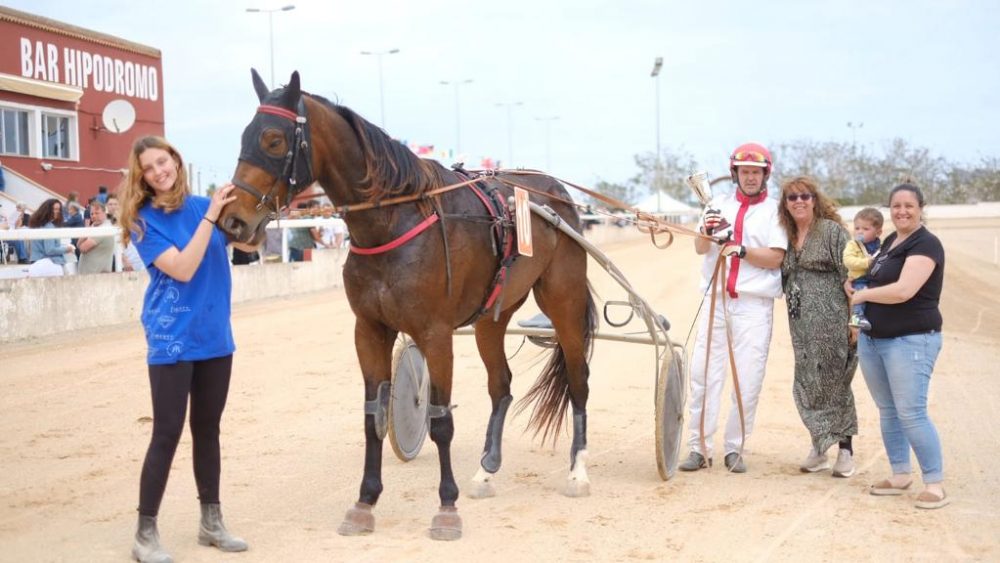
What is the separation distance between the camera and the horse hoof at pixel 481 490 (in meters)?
5.81

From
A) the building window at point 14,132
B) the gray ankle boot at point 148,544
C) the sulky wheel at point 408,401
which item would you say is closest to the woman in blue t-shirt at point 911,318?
the sulky wheel at point 408,401

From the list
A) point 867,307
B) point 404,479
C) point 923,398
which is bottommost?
point 404,479

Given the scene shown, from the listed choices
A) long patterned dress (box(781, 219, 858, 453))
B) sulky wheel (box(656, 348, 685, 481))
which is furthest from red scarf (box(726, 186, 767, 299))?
sulky wheel (box(656, 348, 685, 481))

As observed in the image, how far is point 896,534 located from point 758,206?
2248mm

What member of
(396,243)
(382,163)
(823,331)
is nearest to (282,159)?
(382,163)

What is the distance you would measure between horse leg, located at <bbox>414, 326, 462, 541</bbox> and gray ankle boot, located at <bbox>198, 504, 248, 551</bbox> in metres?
0.91

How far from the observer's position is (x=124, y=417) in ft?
24.9

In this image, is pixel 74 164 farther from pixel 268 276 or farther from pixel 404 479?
pixel 404 479

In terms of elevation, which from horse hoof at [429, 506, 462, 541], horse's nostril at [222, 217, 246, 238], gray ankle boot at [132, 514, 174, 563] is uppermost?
horse's nostril at [222, 217, 246, 238]

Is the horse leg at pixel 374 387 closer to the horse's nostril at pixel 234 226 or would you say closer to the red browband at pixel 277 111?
the horse's nostril at pixel 234 226

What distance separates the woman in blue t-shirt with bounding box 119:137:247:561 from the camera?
14.0 ft

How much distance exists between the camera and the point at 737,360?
21.0ft

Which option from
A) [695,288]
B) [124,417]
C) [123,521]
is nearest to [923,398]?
[123,521]

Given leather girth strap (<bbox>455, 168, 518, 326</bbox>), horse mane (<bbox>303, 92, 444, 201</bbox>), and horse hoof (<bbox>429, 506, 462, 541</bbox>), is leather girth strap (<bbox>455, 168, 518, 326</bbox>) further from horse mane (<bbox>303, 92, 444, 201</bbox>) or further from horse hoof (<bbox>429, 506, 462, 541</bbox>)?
horse hoof (<bbox>429, 506, 462, 541</bbox>)
